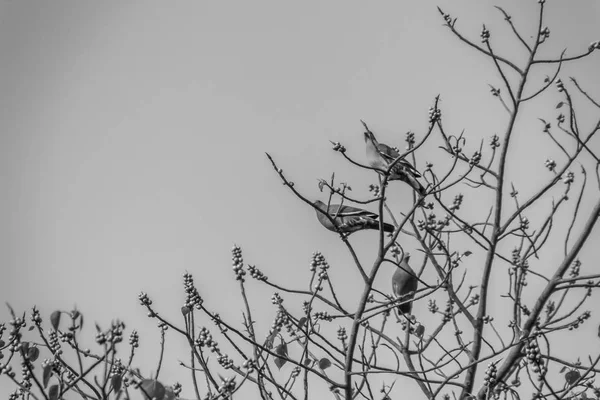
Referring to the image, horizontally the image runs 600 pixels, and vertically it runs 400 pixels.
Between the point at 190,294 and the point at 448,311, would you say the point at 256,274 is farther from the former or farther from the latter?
the point at 448,311

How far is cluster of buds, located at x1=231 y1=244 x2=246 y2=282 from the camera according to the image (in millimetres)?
3824

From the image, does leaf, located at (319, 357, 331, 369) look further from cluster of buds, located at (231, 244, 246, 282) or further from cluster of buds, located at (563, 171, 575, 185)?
cluster of buds, located at (563, 171, 575, 185)

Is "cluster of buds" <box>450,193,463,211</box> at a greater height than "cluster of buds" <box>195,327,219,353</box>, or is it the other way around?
"cluster of buds" <box>450,193,463,211</box>

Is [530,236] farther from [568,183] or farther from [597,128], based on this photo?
[597,128]

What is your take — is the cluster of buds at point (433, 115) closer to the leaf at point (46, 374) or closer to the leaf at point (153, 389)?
the leaf at point (153, 389)

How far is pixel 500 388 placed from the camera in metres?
4.79

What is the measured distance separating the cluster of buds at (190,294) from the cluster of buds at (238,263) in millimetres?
283

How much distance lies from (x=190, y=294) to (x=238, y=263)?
0.35 meters

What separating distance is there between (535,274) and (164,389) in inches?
138

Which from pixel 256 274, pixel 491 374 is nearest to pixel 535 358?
pixel 491 374

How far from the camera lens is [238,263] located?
3857 millimetres

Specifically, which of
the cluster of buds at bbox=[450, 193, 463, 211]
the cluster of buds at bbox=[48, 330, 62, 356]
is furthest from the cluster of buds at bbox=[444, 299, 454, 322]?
the cluster of buds at bbox=[48, 330, 62, 356]

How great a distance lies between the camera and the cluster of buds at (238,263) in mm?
3824

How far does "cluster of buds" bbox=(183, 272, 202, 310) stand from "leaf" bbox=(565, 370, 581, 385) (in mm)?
2272
